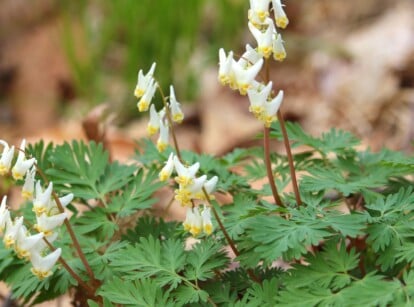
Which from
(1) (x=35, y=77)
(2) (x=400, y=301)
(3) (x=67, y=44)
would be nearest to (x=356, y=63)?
(3) (x=67, y=44)

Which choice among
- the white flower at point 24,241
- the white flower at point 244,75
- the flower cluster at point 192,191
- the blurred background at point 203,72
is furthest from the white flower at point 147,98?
the blurred background at point 203,72

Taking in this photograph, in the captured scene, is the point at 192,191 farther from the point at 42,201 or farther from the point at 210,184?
the point at 42,201

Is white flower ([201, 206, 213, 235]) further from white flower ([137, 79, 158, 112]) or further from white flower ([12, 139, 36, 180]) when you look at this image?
white flower ([12, 139, 36, 180])

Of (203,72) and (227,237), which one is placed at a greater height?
(203,72)

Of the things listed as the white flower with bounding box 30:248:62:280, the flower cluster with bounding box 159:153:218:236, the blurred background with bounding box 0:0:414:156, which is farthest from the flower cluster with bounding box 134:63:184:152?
the blurred background with bounding box 0:0:414:156

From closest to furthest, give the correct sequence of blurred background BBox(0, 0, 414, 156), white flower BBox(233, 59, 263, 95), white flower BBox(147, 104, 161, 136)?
white flower BBox(233, 59, 263, 95)
white flower BBox(147, 104, 161, 136)
blurred background BBox(0, 0, 414, 156)

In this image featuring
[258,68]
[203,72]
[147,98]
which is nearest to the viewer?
[258,68]

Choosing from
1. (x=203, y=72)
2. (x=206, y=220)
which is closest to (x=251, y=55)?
(x=206, y=220)
